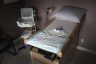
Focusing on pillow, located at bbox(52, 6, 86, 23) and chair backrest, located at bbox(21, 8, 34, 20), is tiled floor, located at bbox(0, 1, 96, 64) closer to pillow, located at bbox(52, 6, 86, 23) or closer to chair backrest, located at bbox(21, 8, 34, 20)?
chair backrest, located at bbox(21, 8, 34, 20)

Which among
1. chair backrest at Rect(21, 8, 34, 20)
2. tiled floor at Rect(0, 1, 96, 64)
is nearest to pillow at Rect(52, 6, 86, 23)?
tiled floor at Rect(0, 1, 96, 64)

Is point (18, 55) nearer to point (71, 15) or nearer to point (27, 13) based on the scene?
point (27, 13)

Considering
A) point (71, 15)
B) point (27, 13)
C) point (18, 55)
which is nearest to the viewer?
point (71, 15)

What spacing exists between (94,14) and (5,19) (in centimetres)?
210

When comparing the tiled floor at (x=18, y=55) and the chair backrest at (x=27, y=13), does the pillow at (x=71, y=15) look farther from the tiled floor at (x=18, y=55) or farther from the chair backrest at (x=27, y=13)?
the chair backrest at (x=27, y=13)

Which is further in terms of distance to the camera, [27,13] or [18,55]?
[27,13]

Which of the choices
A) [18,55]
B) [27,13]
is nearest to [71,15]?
[27,13]

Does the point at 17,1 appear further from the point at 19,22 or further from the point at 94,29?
the point at 94,29

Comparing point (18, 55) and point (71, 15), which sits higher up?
point (71, 15)

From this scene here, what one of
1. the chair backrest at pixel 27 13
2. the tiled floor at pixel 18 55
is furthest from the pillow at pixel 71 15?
the chair backrest at pixel 27 13

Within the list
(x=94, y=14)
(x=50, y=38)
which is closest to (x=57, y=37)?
(x=50, y=38)

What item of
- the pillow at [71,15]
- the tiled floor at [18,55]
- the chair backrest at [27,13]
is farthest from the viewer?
the chair backrest at [27,13]

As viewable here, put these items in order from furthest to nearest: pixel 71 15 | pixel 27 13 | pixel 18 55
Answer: pixel 27 13 < pixel 18 55 < pixel 71 15

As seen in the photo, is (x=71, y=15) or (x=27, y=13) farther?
(x=27, y=13)
